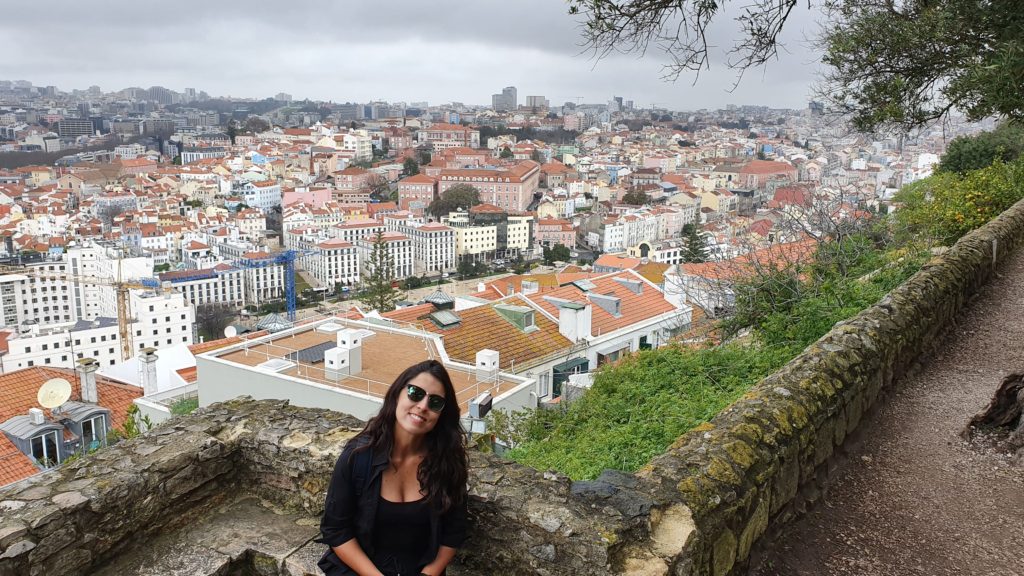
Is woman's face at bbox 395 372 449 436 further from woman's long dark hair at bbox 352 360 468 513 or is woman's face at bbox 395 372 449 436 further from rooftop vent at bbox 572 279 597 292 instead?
rooftop vent at bbox 572 279 597 292

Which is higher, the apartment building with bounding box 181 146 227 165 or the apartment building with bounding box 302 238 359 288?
the apartment building with bounding box 181 146 227 165

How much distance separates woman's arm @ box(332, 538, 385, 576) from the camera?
2193 millimetres

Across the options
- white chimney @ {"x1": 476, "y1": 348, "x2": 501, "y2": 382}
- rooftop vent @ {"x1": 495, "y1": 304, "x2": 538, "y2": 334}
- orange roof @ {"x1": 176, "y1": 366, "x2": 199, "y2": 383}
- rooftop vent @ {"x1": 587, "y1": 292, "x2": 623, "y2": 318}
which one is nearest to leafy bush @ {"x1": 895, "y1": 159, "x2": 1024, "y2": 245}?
white chimney @ {"x1": 476, "y1": 348, "x2": 501, "y2": 382}

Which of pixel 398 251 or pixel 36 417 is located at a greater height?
pixel 36 417

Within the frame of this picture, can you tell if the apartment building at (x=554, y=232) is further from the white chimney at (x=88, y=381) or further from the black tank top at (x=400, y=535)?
the black tank top at (x=400, y=535)

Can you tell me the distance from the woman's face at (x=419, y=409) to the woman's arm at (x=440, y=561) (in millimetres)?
372

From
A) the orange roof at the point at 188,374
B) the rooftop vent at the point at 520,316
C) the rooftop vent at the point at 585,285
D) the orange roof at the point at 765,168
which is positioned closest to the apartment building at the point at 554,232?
the orange roof at the point at 765,168

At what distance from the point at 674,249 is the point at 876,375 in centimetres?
5410

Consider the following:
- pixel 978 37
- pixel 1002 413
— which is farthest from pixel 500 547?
pixel 978 37

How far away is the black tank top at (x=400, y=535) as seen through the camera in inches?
87.4

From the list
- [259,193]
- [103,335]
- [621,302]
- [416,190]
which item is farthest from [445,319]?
[259,193]

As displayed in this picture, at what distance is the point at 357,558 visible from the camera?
2.20 m

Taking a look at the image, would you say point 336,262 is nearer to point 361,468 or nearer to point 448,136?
point 361,468

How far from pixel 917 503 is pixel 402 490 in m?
2.24
